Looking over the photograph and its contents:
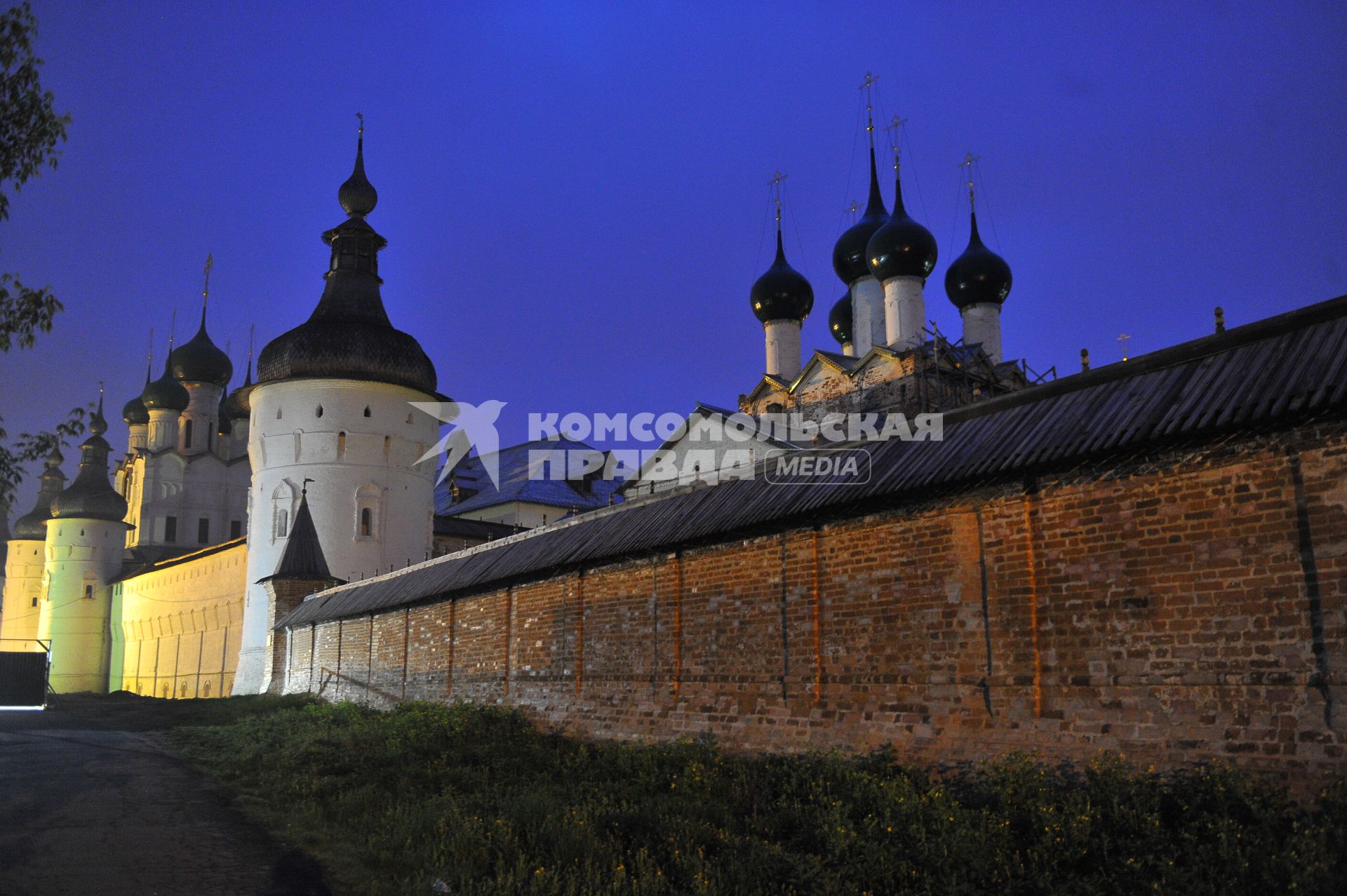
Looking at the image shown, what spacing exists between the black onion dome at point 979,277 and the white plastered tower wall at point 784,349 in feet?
14.9

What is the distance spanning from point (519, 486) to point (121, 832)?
29981 mm

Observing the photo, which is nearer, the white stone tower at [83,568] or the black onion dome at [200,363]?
the white stone tower at [83,568]

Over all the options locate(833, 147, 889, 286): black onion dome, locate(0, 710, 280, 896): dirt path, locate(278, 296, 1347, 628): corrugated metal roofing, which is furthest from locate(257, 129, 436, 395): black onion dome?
locate(278, 296, 1347, 628): corrugated metal roofing

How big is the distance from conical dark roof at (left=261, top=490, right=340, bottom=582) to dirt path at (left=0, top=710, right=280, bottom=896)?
9.38 m

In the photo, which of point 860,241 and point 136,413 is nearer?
point 860,241

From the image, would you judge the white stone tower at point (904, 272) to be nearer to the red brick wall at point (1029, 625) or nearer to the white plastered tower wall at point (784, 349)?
the white plastered tower wall at point (784, 349)

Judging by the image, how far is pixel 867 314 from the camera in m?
29.0

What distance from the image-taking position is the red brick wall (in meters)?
5.57

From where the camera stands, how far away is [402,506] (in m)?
27.5

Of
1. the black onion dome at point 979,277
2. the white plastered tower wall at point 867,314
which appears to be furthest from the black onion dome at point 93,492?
the black onion dome at point 979,277

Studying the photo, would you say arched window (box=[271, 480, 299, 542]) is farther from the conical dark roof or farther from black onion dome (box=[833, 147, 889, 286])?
black onion dome (box=[833, 147, 889, 286])

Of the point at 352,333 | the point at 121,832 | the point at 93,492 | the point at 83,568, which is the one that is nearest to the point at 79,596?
the point at 83,568

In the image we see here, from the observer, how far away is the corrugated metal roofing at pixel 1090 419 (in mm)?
5777

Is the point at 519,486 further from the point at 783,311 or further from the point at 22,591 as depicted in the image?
the point at 22,591
